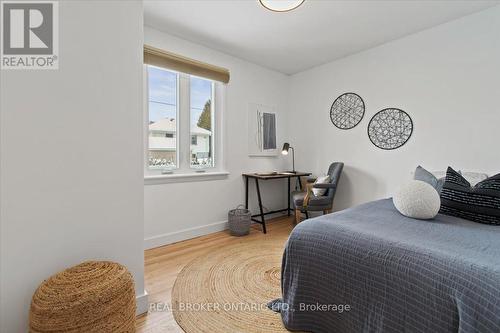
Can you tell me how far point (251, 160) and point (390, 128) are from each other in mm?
1892

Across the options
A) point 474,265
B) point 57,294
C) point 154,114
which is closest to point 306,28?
point 154,114

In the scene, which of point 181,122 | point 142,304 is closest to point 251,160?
point 181,122

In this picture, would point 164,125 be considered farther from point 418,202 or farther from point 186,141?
point 418,202

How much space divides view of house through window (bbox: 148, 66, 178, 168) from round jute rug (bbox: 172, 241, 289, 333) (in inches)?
49.0

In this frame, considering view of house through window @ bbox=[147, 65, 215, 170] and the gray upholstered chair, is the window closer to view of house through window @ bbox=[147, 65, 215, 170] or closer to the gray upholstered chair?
view of house through window @ bbox=[147, 65, 215, 170]

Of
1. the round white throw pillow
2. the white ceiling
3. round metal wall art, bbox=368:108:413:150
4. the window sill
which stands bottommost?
the round white throw pillow

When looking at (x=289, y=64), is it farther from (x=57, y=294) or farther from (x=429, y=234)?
(x=57, y=294)

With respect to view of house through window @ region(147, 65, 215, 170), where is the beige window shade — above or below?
above

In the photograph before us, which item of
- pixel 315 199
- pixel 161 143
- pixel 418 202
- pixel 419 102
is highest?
pixel 419 102

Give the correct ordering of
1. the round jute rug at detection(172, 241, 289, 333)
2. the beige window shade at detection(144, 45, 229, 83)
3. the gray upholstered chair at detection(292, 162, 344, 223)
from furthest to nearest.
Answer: the gray upholstered chair at detection(292, 162, 344, 223) < the beige window shade at detection(144, 45, 229, 83) < the round jute rug at detection(172, 241, 289, 333)

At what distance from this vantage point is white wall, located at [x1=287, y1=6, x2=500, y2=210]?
230 cm

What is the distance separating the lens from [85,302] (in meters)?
1.03

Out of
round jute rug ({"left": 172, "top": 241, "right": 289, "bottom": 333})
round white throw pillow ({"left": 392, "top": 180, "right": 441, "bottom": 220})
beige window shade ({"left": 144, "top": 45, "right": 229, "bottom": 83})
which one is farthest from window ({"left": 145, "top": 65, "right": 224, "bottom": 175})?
round white throw pillow ({"left": 392, "top": 180, "right": 441, "bottom": 220})

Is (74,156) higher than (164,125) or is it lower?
lower
